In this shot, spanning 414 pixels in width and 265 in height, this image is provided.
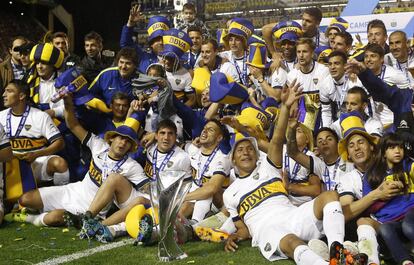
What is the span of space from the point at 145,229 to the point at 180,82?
3.01 metres

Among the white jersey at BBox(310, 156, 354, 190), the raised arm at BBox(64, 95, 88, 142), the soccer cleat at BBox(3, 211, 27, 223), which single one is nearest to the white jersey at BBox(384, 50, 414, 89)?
the white jersey at BBox(310, 156, 354, 190)

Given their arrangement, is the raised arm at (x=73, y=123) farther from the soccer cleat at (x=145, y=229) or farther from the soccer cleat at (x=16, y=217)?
the soccer cleat at (x=145, y=229)

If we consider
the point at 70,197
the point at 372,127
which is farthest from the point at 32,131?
the point at 372,127

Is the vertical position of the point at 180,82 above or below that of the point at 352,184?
above

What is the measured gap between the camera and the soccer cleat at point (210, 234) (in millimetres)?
5723

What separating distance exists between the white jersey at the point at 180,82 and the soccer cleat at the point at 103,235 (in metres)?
2.67

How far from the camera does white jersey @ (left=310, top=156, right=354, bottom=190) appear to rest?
6032 mm

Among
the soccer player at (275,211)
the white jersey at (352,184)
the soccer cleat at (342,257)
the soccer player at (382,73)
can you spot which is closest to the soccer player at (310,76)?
the soccer player at (382,73)

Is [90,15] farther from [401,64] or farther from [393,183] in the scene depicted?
[393,183]

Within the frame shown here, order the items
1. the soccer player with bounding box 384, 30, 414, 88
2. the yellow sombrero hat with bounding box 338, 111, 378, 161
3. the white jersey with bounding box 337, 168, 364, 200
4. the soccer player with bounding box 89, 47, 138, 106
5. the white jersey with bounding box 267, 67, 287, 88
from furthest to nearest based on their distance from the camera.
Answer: the white jersey with bounding box 267, 67, 287, 88 → the soccer player with bounding box 89, 47, 138, 106 → the soccer player with bounding box 384, 30, 414, 88 → the yellow sombrero hat with bounding box 338, 111, 378, 161 → the white jersey with bounding box 337, 168, 364, 200

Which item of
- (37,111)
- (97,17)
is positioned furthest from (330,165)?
(97,17)

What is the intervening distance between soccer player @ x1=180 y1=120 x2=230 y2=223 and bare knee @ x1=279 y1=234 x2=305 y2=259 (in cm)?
148

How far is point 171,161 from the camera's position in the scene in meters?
6.70

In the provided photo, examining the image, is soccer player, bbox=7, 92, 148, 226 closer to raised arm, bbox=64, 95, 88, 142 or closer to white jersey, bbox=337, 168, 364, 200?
raised arm, bbox=64, 95, 88, 142
